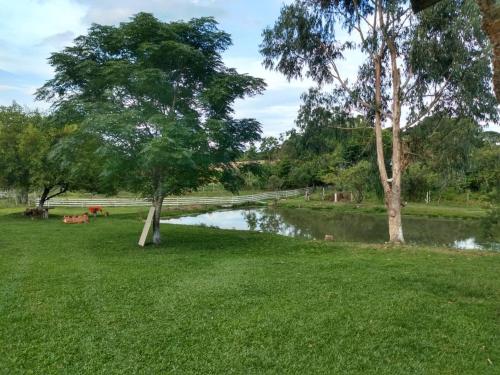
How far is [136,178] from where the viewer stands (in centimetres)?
1087

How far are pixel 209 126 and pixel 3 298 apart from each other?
5712 mm

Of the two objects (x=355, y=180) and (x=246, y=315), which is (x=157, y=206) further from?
(x=355, y=180)

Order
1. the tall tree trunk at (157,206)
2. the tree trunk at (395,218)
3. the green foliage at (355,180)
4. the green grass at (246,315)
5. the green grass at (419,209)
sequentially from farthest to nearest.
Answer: the green foliage at (355,180), the green grass at (419,209), the tree trunk at (395,218), the tall tree trunk at (157,206), the green grass at (246,315)

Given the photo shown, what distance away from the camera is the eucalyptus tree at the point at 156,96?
9469 millimetres

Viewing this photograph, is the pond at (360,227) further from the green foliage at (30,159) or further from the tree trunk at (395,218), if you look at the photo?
the green foliage at (30,159)

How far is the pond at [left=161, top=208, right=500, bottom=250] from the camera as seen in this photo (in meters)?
16.6

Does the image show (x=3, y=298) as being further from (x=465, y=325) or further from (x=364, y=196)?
(x=364, y=196)

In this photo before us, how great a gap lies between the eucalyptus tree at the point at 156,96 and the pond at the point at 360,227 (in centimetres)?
748

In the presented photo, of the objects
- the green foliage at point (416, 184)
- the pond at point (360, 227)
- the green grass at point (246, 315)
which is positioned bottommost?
the pond at point (360, 227)

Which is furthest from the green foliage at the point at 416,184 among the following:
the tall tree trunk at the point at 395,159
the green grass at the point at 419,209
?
the tall tree trunk at the point at 395,159

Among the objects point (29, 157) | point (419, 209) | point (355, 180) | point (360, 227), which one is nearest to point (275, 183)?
point (355, 180)

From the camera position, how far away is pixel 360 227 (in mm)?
21031

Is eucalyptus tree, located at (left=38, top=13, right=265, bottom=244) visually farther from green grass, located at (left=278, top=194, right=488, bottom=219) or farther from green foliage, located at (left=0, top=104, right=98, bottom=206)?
green grass, located at (left=278, top=194, right=488, bottom=219)

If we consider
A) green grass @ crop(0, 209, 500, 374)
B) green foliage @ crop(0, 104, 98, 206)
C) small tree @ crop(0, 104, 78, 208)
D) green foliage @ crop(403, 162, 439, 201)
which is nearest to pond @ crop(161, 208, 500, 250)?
green foliage @ crop(0, 104, 98, 206)
